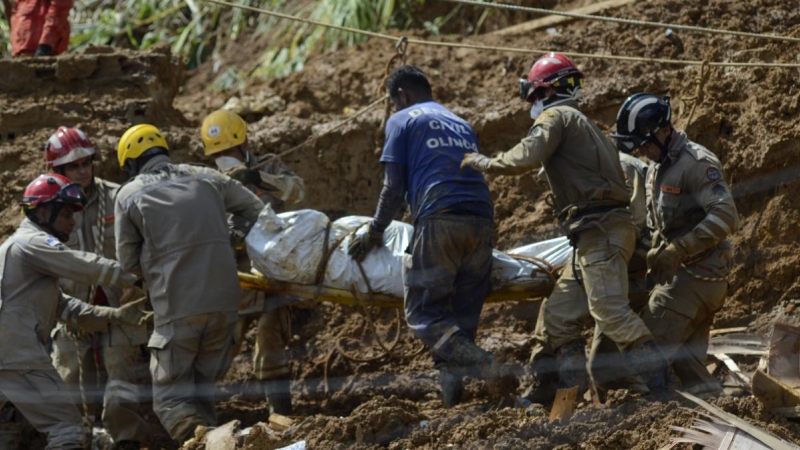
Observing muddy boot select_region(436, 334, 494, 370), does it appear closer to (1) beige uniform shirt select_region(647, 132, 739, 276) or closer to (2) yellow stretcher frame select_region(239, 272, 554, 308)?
(2) yellow stretcher frame select_region(239, 272, 554, 308)

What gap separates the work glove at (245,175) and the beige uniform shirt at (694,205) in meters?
2.77

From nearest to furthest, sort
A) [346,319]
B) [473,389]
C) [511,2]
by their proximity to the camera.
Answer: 1. [473,389]
2. [346,319]
3. [511,2]

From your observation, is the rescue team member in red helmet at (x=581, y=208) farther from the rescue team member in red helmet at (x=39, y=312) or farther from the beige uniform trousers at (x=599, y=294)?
the rescue team member in red helmet at (x=39, y=312)

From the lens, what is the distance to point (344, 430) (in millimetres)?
6797

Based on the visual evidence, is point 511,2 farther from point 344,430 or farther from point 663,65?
point 344,430

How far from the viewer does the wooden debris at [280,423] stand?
7.33 metres

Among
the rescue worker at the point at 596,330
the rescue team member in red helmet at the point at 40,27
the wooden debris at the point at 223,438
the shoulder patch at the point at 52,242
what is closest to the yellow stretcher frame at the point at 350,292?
the rescue worker at the point at 596,330

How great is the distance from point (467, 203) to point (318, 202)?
2.80 metres

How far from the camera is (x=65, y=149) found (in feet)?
28.3

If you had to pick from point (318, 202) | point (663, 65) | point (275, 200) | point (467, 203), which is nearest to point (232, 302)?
point (275, 200)

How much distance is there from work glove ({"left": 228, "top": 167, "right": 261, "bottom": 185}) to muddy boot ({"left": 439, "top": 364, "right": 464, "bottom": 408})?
2045 mm

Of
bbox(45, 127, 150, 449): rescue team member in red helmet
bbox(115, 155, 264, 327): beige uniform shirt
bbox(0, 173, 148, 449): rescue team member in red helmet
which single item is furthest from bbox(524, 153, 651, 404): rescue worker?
bbox(45, 127, 150, 449): rescue team member in red helmet

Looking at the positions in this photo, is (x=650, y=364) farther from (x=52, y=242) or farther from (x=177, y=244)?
(x=52, y=242)

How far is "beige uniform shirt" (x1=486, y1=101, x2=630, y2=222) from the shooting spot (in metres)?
7.03
